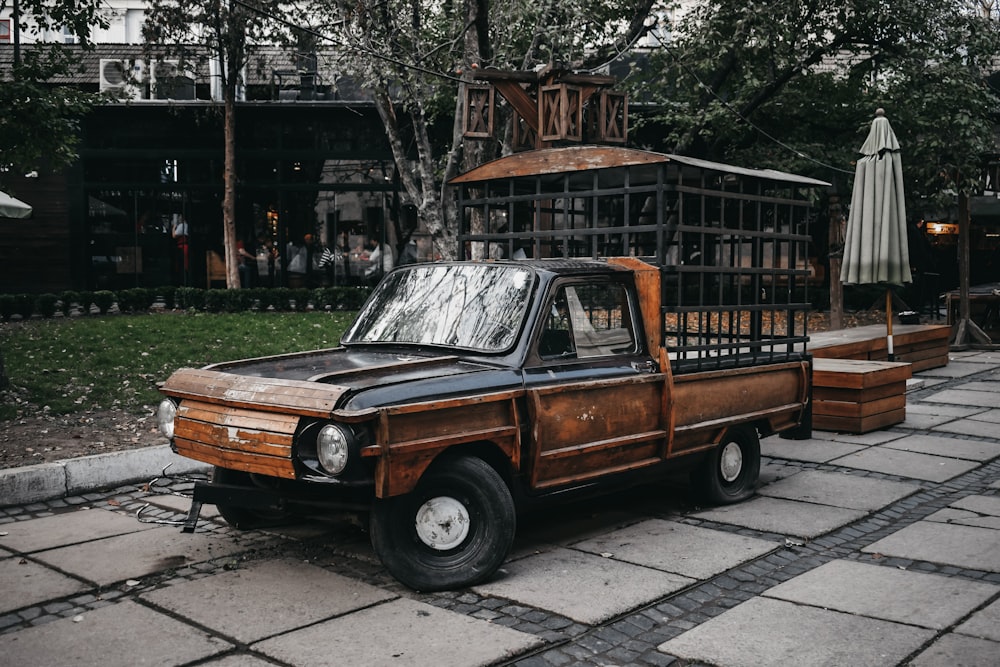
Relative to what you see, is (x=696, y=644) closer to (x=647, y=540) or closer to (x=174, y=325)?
(x=647, y=540)

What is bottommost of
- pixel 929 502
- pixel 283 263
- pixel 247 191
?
pixel 929 502

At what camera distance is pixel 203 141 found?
24719 mm

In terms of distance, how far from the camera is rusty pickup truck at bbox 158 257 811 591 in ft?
15.2

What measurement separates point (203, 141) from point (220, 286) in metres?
3.73

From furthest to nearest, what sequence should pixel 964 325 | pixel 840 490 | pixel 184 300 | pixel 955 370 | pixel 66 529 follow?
pixel 184 300
pixel 964 325
pixel 955 370
pixel 840 490
pixel 66 529

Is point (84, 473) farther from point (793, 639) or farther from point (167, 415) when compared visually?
point (793, 639)

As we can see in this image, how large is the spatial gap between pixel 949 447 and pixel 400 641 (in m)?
6.32

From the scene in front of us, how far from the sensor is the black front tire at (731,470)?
259 inches

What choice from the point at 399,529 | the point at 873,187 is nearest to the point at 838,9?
the point at 873,187

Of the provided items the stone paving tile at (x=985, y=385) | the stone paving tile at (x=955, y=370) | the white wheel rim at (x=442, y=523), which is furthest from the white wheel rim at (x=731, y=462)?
the stone paving tile at (x=955, y=370)

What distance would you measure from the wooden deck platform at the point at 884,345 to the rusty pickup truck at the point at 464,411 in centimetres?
511

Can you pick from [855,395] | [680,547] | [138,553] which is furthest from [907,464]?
[138,553]

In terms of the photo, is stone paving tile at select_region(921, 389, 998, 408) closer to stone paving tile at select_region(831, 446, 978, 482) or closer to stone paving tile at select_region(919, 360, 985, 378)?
stone paving tile at select_region(919, 360, 985, 378)

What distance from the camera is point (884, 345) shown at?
1241 centimetres
